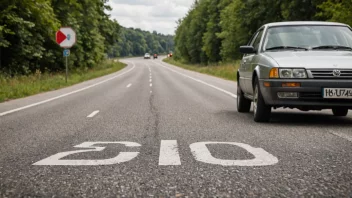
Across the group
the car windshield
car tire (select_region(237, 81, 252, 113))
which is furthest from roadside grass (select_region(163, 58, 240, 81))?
the car windshield

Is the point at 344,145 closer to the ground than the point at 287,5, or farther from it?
closer to the ground

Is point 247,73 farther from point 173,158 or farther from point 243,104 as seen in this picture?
point 173,158

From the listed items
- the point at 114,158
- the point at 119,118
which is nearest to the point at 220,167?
the point at 114,158

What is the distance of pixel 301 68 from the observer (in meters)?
6.78

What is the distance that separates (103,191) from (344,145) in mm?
3243

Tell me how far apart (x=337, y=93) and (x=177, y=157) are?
332cm

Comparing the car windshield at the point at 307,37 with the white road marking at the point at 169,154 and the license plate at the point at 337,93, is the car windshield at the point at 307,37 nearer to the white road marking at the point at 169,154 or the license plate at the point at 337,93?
the license plate at the point at 337,93

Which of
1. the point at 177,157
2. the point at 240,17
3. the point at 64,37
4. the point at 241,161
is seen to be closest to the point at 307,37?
the point at 241,161

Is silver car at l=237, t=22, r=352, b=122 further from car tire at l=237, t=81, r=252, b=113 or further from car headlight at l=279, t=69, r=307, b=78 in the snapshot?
car tire at l=237, t=81, r=252, b=113

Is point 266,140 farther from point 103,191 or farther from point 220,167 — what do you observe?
point 103,191

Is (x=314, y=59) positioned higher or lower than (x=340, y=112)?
higher

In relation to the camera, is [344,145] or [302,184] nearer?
[302,184]

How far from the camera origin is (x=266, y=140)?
5.64 m

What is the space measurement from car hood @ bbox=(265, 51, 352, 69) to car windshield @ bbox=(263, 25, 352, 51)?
1.42 feet
